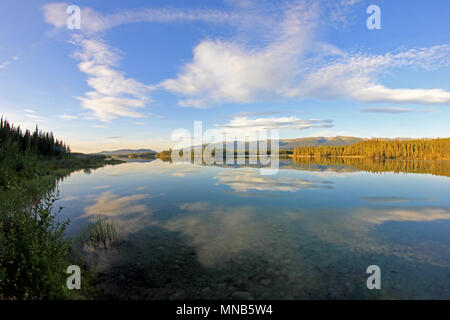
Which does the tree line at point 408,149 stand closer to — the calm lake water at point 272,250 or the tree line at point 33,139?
the calm lake water at point 272,250

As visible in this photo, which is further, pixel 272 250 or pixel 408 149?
pixel 408 149

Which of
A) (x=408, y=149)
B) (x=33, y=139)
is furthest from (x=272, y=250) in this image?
(x=408, y=149)

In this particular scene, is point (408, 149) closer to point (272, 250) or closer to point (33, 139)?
point (272, 250)

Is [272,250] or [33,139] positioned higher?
[33,139]

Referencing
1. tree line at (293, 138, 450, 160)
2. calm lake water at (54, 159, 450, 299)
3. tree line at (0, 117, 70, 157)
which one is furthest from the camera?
tree line at (293, 138, 450, 160)

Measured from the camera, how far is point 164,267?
940 centimetres

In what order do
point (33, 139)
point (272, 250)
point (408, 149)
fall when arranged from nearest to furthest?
point (272, 250) < point (33, 139) < point (408, 149)

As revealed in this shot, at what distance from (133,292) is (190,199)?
16391mm

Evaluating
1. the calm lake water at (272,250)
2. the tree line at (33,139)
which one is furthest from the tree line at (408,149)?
the tree line at (33,139)

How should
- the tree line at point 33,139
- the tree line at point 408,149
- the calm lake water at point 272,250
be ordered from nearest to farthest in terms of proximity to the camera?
the calm lake water at point 272,250, the tree line at point 33,139, the tree line at point 408,149

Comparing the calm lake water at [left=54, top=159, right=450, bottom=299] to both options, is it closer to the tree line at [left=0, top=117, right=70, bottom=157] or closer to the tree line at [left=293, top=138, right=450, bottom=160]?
the tree line at [left=0, top=117, right=70, bottom=157]

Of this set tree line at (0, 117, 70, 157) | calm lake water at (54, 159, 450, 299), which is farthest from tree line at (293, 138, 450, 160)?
tree line at (0, 117, 70, 157)

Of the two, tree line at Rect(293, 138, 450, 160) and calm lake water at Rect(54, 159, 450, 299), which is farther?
tree line at Rect(293, 138, 450, 160)

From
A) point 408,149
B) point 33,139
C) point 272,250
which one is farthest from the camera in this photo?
point 408,149
